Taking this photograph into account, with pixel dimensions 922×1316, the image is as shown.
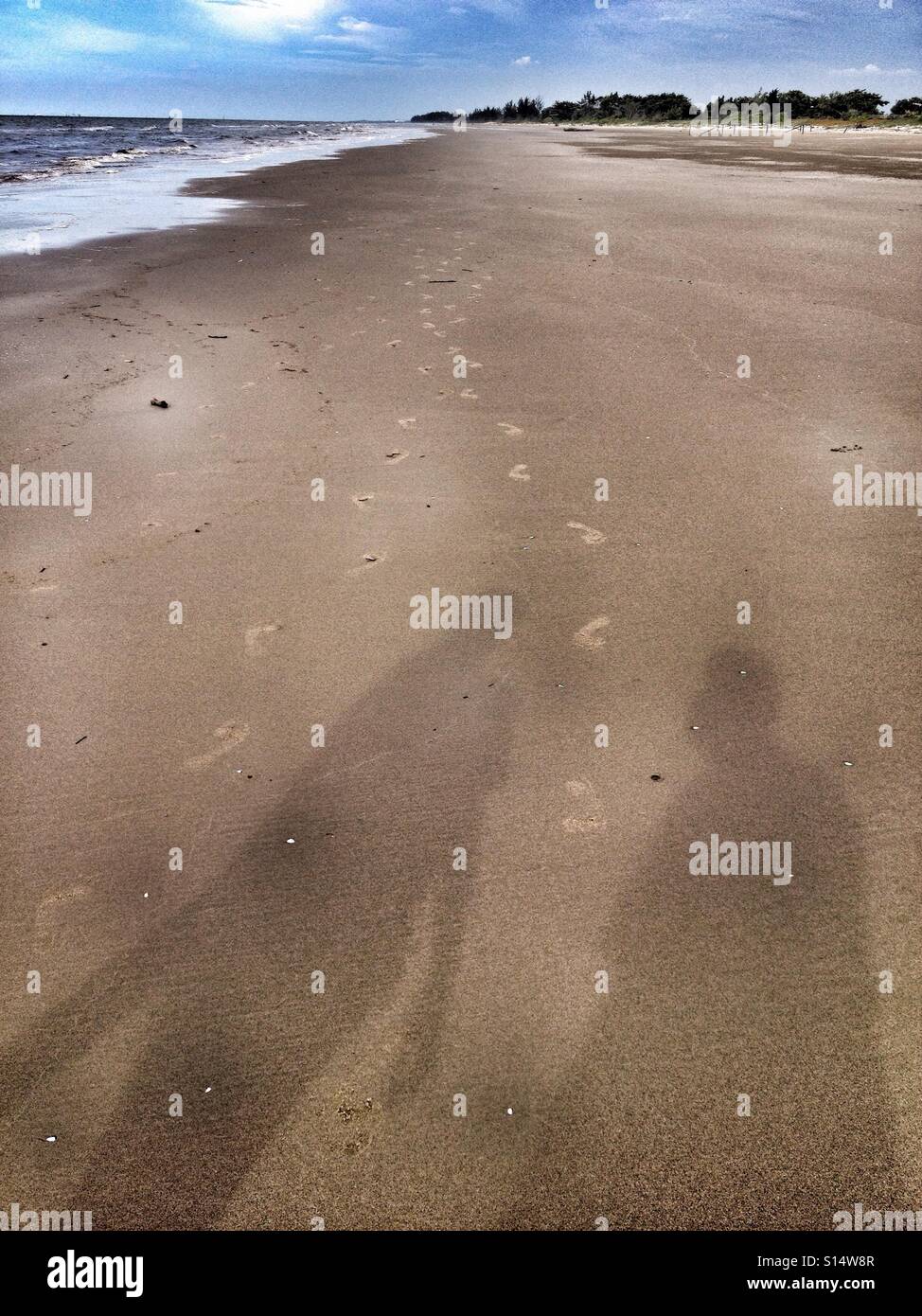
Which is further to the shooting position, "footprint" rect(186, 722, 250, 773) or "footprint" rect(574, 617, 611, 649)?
"footprint" rect(574, 617, 611, 649)

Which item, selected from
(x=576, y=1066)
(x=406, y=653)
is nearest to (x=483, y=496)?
(x=406, y=653)

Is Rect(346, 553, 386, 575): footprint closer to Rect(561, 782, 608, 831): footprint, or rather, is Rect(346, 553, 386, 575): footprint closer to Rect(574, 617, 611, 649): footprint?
Rect(574, 617, 611, 649): footprint

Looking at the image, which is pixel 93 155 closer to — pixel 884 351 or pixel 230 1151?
pixel 884 351

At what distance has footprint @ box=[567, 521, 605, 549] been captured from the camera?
3895 millimetres

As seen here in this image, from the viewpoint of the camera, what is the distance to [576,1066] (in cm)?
178

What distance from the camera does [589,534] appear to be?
396 centimetres

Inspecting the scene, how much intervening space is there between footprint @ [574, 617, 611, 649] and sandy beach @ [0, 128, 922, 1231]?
0.02 meters

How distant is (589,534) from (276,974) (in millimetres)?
2716

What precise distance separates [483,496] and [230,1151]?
3.41 metres

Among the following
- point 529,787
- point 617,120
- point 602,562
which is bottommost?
point 529,787

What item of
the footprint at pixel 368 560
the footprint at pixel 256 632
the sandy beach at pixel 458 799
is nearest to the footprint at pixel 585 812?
the sandy beach at pixel 458 799

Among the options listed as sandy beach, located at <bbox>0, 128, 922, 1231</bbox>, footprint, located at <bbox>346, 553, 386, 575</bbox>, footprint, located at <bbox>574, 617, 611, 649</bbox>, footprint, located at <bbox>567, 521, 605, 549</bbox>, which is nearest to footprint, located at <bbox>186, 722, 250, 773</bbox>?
sandy beach, located at <bbox>0, 128, 922, 1231</bbox>

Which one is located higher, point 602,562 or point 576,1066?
point 602,562

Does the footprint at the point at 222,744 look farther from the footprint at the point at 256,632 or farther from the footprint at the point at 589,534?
the footprint at the point at 589,534
